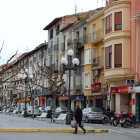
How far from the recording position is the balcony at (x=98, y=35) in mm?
40844

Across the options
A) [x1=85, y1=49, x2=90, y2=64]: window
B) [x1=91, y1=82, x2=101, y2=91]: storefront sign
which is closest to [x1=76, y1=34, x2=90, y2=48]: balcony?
[x1=85, y1=49, x2=90, y2=64]: window

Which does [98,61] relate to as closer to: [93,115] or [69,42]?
[69,42]

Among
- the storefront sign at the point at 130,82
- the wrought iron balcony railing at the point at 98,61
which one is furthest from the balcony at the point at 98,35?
the storefront sign at the point at 130,82

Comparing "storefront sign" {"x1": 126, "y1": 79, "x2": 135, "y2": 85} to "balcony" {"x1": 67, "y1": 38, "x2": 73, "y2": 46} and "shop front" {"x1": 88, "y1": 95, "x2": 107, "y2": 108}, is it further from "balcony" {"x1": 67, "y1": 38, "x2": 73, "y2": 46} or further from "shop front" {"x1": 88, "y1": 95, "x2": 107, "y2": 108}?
"balcony" {"x1": 67, "y1": 38, "x2": 73, "y2": 46}

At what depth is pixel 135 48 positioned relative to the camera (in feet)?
108

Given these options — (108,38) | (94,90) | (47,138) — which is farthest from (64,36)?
(47,138)

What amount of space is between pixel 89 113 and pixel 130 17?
31.9 ft

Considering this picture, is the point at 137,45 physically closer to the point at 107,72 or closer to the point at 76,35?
the point at 107,72

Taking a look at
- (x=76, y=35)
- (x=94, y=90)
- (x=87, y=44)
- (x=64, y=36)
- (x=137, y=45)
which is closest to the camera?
(x=137, y=45)

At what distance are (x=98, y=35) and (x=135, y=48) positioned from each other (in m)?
9.60

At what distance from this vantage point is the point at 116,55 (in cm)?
3394

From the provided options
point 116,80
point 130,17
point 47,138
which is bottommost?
point 47,138

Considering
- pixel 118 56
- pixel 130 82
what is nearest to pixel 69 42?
pixel 118 56

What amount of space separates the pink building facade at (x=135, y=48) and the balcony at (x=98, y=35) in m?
7.62
